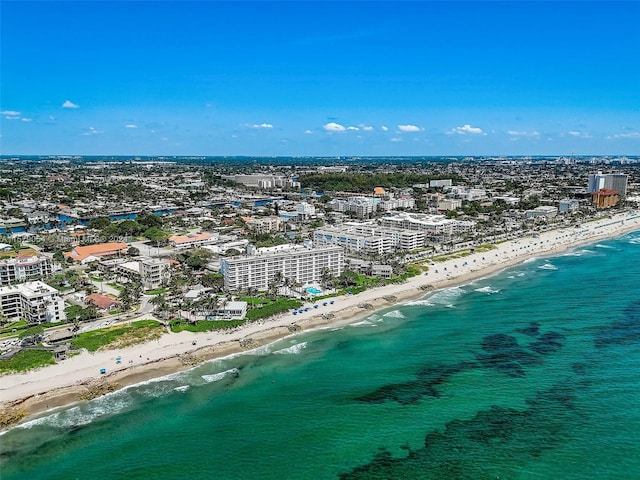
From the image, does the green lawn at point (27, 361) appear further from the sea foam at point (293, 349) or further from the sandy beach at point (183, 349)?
the sea foam at point (293, 349)

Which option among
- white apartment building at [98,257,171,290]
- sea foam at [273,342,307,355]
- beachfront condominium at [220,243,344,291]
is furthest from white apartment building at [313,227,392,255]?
sea foam at [273,342,307,355]

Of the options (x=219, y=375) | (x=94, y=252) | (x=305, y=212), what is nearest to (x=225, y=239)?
(x=94, y=252)

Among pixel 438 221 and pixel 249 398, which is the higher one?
pixel 438 221

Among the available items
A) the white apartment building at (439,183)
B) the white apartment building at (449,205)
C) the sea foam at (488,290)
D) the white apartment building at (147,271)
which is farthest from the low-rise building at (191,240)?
the white apartment building at (439,183)

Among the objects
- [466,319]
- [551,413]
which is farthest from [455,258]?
[551,413]

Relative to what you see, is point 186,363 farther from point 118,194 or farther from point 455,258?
point 118,194

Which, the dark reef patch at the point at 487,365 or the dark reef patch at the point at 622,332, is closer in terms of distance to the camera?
the dark reef patch at the point at 487,365
